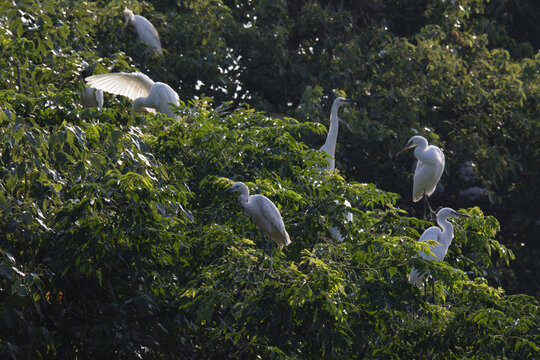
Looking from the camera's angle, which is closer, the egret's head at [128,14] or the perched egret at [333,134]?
the perched egret at [333,134]

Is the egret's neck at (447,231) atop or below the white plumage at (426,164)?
atop

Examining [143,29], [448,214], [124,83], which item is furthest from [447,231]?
[143,29]

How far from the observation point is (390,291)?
419 centimetres

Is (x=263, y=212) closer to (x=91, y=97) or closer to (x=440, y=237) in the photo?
(x=440, y=237)

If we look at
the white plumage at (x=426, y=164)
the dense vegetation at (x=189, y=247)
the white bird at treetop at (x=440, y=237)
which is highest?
the dense vegetation at (x=189, y=247)

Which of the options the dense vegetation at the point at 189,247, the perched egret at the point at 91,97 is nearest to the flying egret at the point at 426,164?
the dense vegetation at the point at 189,247

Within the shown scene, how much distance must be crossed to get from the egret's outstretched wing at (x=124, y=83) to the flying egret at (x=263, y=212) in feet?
7.73

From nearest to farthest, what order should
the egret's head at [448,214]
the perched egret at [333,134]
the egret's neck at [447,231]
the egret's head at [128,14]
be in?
1. the egret's neck at [447,231]
2. the egret's head at [448,214]
3. the perched egret at [333,134]
4. the egret's head at [128,14]

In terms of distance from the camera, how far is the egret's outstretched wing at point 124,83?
679cm

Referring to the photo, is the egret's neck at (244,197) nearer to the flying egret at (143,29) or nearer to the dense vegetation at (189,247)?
the dense vegetation at (189,247)

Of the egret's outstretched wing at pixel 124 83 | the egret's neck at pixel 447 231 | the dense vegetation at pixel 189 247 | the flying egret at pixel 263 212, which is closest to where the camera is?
the dense vegetation at pixel 189 247

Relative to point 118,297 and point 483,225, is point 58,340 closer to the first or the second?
point 118,297

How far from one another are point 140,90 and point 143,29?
3.75 ft

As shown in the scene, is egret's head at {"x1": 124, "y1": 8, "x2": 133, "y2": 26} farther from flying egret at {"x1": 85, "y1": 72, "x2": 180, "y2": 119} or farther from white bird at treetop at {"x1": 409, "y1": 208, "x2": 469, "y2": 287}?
white bird at treetop at {"x1": 409, "y1": 208, "x2": 469, "y2": 287}
